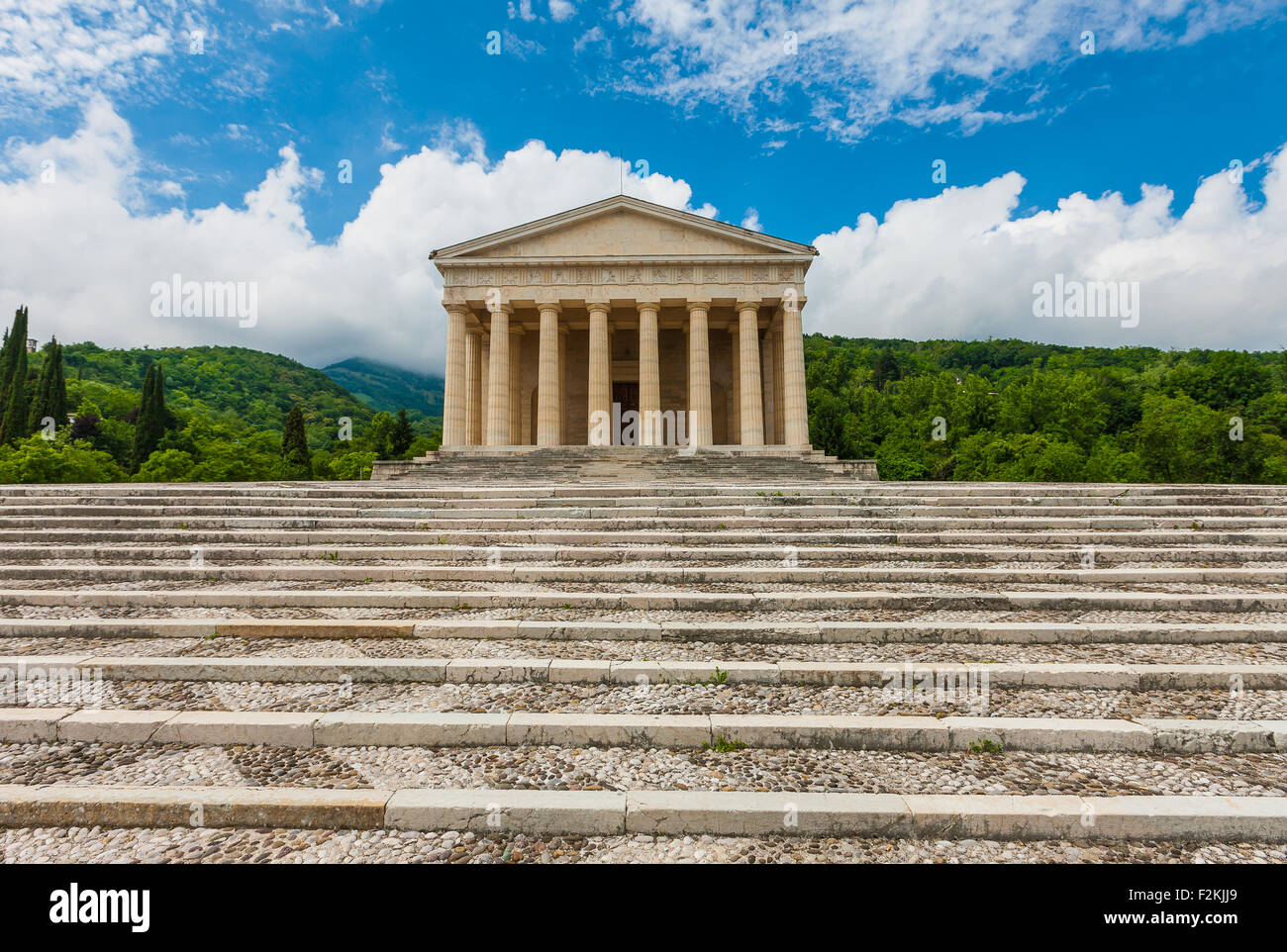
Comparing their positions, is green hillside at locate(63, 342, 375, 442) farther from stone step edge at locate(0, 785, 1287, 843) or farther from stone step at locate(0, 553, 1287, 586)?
stone step edge at locate(0, 785, 1287, 843)

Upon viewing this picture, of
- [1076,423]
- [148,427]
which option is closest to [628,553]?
[1076,423]

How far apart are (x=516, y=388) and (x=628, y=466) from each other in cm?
1242

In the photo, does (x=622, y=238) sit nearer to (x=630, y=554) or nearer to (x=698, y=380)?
(x=698, y=380)

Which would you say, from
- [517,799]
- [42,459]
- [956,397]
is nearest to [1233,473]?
[956,397]

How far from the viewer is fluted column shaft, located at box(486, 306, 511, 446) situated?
2711 centimetres

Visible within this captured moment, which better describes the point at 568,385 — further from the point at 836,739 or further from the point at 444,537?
the point at 836,739

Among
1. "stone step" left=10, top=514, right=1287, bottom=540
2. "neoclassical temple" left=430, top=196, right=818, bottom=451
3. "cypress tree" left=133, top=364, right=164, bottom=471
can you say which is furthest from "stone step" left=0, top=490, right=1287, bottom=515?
"cypress tree" left=133, top=364, right=164, bottom=471

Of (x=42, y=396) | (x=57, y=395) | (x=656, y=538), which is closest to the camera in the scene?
(x=656, y=538)

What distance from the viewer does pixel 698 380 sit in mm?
27766

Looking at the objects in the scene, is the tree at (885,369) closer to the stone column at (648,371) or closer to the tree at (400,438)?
the tree at (400,438)

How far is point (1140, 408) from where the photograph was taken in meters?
53.6

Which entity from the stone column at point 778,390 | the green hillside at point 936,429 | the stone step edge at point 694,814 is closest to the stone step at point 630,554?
the stone step edge at point 694,814

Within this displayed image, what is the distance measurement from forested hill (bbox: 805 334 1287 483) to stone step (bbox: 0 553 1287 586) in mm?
39535

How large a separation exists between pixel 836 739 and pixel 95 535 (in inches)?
532
